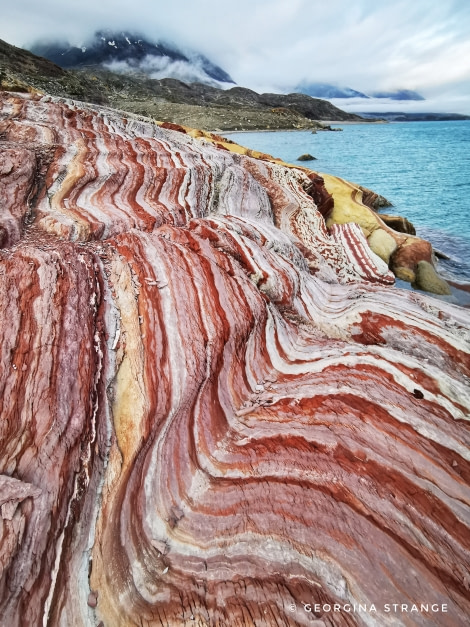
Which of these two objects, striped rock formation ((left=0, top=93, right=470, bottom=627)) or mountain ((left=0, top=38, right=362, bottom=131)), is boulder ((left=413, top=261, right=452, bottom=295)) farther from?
mountain ((left=0, top=38, right=362, bottom=131))

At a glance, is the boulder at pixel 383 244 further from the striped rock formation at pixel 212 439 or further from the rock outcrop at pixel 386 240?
the striped rock formation at pixel 212 439

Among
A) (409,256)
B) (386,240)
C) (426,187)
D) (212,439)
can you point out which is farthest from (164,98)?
(212,439)

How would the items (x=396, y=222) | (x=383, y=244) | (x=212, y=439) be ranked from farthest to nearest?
(x=396, y=222) → (x=383, y=244) → (x=212, y=439)

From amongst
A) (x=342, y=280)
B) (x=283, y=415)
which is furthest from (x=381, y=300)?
(x=283, y=415)

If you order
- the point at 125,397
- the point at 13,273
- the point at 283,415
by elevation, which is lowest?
the point at 283,415

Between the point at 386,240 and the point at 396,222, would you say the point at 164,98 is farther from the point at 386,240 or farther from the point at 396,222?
the point at 386,240

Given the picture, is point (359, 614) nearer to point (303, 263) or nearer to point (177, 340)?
point (177, 340)

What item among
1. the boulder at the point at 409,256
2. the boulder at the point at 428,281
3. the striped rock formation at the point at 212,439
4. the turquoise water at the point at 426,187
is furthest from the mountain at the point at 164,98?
the turquoise water at the point at 426,187
